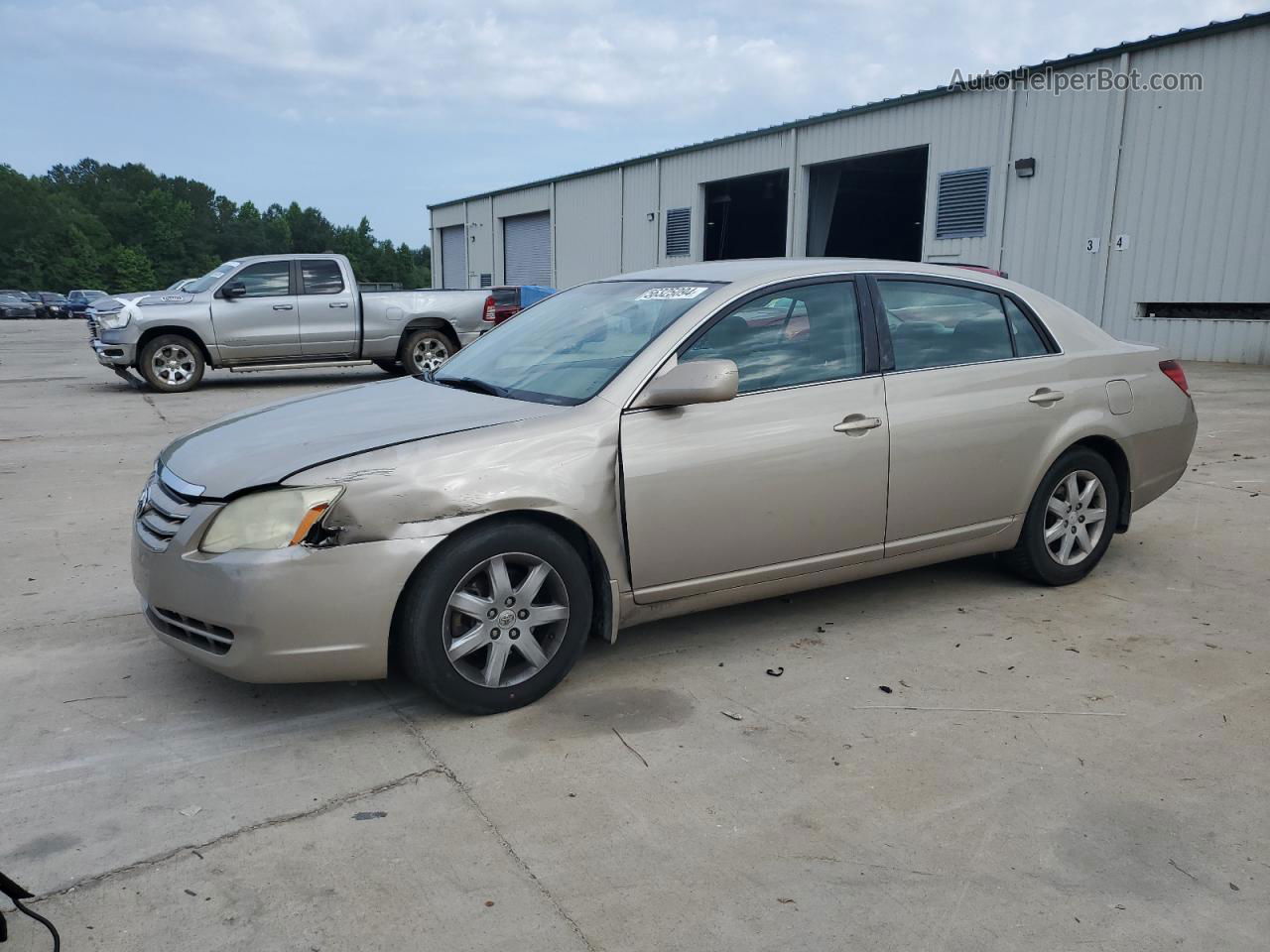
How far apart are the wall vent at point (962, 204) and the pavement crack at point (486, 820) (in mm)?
19521

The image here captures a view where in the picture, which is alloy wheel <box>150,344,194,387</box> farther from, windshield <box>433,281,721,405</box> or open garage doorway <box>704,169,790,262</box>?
open garage doorway <box>704,169,790,262</box>

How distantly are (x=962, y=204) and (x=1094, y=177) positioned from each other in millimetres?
2971

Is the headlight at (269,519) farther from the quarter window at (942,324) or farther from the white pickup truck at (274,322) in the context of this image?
the white pickup truck at (274,322)

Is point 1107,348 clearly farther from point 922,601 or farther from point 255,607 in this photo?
point 255,607

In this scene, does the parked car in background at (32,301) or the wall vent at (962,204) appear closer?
the wall vent at (962,204)

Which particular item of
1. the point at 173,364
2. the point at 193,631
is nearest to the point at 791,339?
the point at 193,631

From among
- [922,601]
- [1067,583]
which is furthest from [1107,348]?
[922,601]

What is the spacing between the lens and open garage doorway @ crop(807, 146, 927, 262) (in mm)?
25188

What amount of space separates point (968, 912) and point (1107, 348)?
3504mm

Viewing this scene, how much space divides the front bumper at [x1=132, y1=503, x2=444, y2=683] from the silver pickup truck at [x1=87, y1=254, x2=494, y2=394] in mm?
11583

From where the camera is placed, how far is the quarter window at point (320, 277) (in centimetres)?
1450

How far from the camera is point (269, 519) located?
3.32 m

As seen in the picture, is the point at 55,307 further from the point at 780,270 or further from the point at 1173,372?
the point at 1173,372

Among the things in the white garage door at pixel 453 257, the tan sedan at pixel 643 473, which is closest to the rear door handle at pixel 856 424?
the tan sedan at pixel 643 473
